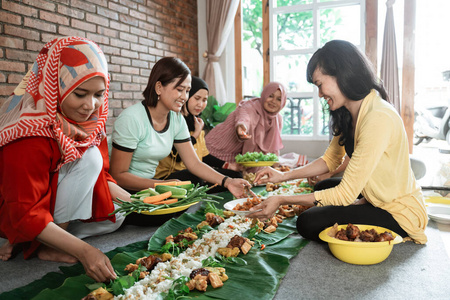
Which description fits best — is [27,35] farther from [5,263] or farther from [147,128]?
[5,263]

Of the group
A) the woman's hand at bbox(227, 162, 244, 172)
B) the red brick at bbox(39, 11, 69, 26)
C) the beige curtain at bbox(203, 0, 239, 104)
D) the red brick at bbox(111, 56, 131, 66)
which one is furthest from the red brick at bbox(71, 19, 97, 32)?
the beige curtain at bbox(203, 0, 239, 104)

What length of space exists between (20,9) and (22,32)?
20 centimetres

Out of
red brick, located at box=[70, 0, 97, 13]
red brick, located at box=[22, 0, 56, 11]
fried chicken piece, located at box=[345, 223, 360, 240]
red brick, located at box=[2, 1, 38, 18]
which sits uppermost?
red brick, located at box=[70, 0, 97, 13]

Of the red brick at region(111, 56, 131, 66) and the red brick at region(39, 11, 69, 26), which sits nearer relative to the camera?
the red brick at region(39, 11, 69, 26)

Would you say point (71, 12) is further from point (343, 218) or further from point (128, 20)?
point (343, 218)

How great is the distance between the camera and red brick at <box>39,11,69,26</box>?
3.56m

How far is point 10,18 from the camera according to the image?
10.6ft

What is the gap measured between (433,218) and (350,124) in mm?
877

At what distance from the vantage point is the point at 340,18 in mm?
6117

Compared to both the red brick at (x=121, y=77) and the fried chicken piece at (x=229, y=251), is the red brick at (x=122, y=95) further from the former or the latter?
the fried chicken piece at (x=229, y=251)

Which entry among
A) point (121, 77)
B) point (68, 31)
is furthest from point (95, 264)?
point (121, 77)

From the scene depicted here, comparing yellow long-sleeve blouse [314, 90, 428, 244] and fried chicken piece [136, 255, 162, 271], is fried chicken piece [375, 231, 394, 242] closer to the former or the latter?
yellow long-sleeve blouse [314, 90, 428, 244]

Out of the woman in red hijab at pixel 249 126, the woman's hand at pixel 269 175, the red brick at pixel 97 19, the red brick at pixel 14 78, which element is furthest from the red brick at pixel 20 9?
the woman's hand at pixel 269 175

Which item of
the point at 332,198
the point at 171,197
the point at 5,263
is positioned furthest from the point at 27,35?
the point at 332,198
